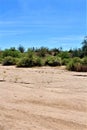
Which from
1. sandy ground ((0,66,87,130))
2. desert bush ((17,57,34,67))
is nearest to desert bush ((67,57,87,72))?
desert bush ((17,57,34,67))

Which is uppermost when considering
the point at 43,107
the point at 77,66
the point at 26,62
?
the point at 26,62

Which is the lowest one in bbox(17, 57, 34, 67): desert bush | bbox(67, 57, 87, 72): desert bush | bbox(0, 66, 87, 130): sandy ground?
bbox(0, 66, 87, 130): sandy ground

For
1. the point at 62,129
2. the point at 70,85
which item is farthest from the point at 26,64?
the point at 62,129

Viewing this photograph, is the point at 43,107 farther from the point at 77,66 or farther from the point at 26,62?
the point at 26,62

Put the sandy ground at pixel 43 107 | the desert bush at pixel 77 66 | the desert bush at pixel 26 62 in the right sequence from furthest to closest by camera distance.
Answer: the desert bush at pixel 26 62 < the desert bush at pixel 77 66 < the sandy ground at pixel 43 107

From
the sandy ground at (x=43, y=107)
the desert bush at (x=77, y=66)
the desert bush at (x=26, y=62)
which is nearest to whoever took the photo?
the sandy ground at (x=43, y=107)

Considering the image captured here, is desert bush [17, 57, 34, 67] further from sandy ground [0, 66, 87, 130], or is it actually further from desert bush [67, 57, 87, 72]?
sandy ground [0, 66, 87, 130]

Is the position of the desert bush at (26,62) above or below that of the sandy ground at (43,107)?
above

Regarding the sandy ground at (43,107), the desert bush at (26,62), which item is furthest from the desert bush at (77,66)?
the sandy ground at (43,107)

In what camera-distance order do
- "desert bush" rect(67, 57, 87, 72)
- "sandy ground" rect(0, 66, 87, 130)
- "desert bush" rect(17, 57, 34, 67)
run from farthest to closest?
"desert bush" rect(17, 57, 34, 67)
"desert bush" rect(67, 57, 87, 72)
"sandy ground" rect(0, 66, 87, 130)

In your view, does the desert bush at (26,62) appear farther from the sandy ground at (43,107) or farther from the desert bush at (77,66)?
the sandy ground at (43,107)

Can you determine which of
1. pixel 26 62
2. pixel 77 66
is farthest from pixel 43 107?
pixel 26 62

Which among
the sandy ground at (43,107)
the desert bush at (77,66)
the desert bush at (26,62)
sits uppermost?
the desert bush at (26,62)

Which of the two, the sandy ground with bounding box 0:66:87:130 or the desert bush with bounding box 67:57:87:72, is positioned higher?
the desert bush with bounding box 67:57:87:72
